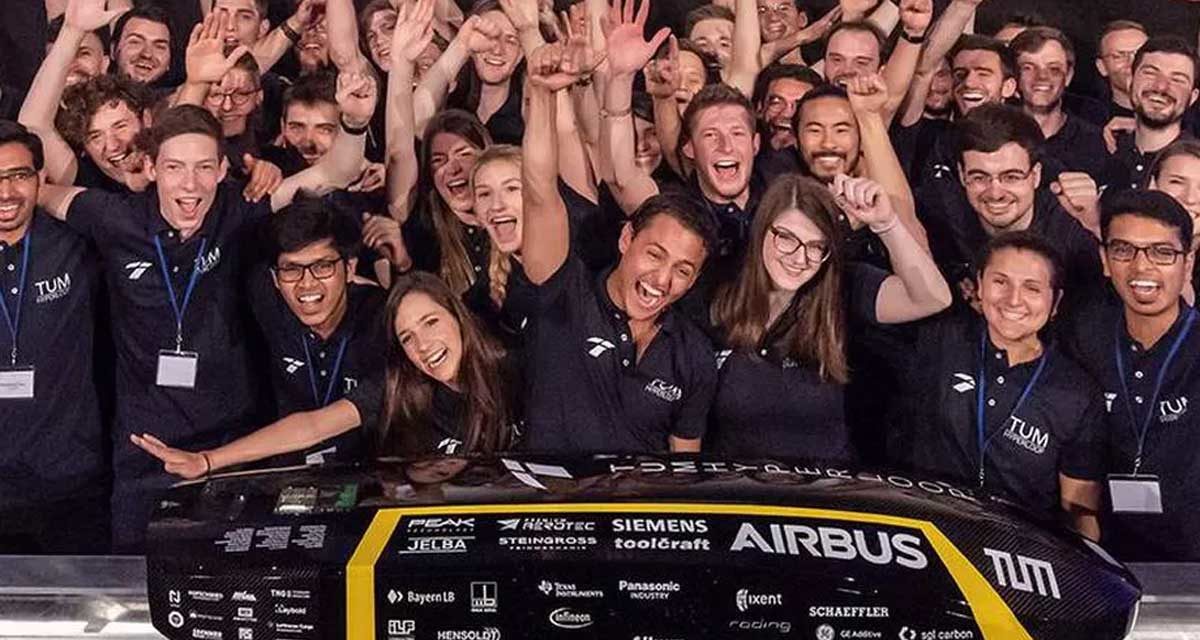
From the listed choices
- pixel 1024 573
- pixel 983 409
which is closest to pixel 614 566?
pixel 1024 573

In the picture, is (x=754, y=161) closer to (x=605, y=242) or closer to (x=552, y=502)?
(x=605, y=242)

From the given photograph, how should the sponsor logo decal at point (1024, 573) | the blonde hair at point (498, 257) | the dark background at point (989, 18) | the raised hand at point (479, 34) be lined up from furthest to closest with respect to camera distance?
the dark background at point (989, 18)
the raised hand at point (479, 34)
the blonde hair at point (498, 257)
the sponsor logo decal at point (1024, 573)

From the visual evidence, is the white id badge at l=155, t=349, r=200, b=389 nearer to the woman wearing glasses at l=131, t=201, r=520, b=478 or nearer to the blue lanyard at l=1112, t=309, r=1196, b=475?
the woman wearing glasses at l=131, t=201, r=520, b=478

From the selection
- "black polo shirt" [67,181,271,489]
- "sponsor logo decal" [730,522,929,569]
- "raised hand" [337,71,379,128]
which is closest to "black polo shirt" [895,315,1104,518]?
"sponsor logo decal" [730,522,929,569]

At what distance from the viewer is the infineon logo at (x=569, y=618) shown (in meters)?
1.64

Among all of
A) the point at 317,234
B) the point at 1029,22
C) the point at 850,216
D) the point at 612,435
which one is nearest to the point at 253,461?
the point at 317,234

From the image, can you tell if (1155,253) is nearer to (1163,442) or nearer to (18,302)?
(1163,442)

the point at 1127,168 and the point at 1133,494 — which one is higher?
the point at 1127,168

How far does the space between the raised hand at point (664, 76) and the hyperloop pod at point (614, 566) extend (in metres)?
1.75

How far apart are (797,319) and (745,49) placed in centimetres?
90

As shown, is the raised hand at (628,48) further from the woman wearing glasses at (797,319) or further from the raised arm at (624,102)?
the woman wearing glasses at (797,319)

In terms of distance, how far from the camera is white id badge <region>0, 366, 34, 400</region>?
3.12m

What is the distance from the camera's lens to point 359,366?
3131 mm

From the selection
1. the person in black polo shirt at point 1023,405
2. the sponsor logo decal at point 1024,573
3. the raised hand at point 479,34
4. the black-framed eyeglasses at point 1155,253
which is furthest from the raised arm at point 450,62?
the sponsor logo decal at point 1024,573
